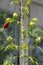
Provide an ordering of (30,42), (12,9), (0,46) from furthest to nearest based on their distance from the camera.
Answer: (30,42)
(12,9)
(0,46)

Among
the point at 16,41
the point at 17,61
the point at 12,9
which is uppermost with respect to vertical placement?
the point at 12,9

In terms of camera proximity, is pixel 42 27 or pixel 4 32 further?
pixel 42 27

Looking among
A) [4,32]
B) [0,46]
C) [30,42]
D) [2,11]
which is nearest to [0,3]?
[2,11]

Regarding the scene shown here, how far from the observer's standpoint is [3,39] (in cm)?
237

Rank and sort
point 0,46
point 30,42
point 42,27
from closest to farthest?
point 0,46
point 30,42
point 42,27

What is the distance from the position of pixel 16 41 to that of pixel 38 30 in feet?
1.22

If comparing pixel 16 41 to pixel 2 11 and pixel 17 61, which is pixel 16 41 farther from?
pixel 2 11

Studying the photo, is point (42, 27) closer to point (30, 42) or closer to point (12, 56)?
point (30, 42)

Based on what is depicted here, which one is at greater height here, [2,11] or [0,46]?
[2,11]

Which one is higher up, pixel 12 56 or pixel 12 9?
pixel 12 9

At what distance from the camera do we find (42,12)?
2.85 meters

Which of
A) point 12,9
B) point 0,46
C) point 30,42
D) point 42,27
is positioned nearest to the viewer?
point 0,46

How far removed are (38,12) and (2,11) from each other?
631 mm

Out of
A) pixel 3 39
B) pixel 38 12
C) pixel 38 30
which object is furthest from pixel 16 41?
pixel 38 12
